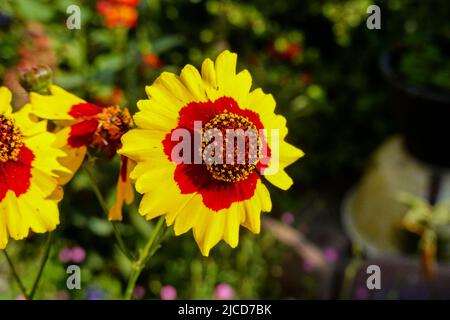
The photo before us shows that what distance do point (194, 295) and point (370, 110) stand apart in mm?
1131

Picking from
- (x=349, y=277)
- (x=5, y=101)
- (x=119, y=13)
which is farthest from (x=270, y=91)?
(x=5, y=101)

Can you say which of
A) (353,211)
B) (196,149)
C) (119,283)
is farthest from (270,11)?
(196,149)

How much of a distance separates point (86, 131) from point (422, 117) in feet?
4.55

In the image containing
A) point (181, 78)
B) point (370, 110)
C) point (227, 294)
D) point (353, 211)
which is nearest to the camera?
point (181, 78)

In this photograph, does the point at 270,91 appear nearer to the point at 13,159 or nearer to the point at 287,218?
the point at 287,218

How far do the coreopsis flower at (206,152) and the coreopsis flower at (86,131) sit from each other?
0.08 metres

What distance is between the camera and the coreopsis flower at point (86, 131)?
700mm

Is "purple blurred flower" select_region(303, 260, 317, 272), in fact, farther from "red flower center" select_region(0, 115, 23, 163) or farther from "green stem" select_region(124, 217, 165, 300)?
"red flower center" select_region(0, 115, 23, 163)

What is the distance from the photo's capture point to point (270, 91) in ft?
6.70

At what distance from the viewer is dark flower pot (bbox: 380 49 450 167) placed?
6.19ft

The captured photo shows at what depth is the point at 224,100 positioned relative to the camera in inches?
25.5

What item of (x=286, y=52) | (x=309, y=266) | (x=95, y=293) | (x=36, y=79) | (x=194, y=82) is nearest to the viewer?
(x=194, y=82)

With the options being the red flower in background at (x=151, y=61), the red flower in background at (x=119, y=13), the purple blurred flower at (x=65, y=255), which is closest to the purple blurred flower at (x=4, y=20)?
the red flower in background at (x=119, y=13)
